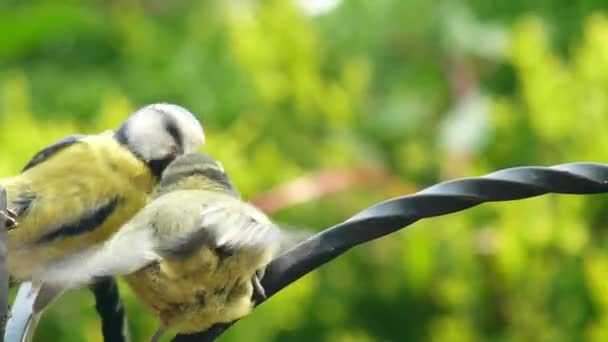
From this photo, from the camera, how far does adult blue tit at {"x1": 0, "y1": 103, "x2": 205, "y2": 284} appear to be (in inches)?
51.5

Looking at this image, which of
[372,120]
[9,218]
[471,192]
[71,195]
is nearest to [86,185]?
[71,195]

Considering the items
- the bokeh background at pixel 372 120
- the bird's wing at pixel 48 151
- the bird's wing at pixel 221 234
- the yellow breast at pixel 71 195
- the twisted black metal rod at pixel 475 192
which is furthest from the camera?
the bokeh background at pixel 372 120

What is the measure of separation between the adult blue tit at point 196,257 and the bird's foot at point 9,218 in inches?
2.4

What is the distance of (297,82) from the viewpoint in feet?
7.62

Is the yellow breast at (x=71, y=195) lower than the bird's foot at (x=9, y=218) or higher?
lower

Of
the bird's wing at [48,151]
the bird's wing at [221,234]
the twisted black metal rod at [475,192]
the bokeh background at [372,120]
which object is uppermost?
the twisted black metal rod at [475,192]

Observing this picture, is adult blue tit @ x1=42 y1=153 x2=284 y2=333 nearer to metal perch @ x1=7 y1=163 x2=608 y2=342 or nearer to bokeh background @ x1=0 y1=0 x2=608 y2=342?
metal perch @ x1=7 y1=163 x2=608 y2=342

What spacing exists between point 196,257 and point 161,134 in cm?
36

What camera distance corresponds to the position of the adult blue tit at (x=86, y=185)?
4.29 ft

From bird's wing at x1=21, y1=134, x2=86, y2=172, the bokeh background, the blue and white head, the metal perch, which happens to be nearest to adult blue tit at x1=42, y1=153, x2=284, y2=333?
the metal perch

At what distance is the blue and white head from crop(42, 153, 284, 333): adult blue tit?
243mm

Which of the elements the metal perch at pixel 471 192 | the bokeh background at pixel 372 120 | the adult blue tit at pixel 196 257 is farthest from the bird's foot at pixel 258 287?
the bokeh background at pixel 372 120

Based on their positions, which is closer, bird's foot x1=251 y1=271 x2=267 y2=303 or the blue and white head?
bird's foot x1=251 y1=271 x2=267 y2=303

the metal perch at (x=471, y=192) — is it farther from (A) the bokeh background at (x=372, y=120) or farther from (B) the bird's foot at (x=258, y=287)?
(A) the bokeh background at (x=372, y=120)
